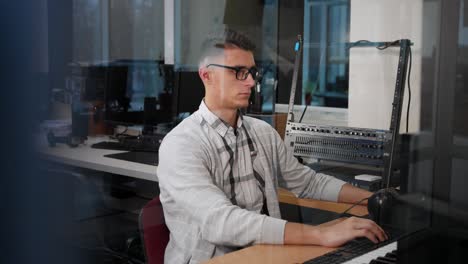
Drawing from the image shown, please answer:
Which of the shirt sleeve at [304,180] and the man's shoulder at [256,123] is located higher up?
the man's shoulder at [256,123]

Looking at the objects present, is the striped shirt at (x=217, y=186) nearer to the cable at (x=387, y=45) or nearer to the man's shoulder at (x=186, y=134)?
the man's shoulder at (x=186, y=134)

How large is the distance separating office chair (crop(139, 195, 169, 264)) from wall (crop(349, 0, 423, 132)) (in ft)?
2.29

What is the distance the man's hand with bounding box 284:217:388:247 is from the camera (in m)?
1.24

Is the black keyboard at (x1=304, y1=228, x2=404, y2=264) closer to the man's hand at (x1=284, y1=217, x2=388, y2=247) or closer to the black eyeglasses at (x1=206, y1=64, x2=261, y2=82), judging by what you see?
the man's hand at (x1=284, y1=217, x2=388, y2=247)

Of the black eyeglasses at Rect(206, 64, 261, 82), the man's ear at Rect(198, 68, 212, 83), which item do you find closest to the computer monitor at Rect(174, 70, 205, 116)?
the man's ear at Rect(198, 68, 212, 83)

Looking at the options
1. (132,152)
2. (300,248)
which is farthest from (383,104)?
(132,152)

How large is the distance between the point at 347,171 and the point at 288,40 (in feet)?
1.54

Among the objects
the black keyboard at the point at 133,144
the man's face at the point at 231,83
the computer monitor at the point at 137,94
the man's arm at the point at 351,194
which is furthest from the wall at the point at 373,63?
the black keyboard at the point at 133,144

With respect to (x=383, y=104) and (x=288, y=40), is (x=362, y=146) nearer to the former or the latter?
(x=383, y=104)

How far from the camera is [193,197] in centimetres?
142

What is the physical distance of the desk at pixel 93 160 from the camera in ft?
6.24

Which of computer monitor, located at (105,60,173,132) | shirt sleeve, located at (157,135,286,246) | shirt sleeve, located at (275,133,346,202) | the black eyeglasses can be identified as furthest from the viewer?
computer monitor, located at (105,60,173,132)

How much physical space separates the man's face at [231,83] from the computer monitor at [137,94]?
504 mm

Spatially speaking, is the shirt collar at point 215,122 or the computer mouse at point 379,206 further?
the shirt collar at point 215,122
